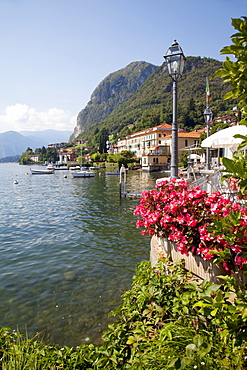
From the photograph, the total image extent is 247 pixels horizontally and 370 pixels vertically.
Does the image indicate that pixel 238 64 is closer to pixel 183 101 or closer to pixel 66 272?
pixel 66 272

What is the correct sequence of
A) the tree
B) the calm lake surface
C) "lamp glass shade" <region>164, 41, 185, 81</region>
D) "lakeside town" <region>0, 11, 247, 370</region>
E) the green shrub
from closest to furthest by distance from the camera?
1. the tree
2. "lakeside town" <region>0, 11, 247, 370</region>
3. the green shrub
4. the calm lake surface
5. "lamp glass shade" <region>164, 41, 185, 81</region>

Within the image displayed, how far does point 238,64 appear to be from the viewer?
6.37 ft

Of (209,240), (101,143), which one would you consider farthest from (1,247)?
(101,143)

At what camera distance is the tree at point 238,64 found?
1849 millimetres

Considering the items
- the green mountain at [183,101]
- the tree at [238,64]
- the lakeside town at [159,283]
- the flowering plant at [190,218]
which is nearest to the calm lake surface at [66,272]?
the lakeside town at [159,283]

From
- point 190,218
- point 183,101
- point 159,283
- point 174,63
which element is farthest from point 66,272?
point 183,101

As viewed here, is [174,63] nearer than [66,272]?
Yes

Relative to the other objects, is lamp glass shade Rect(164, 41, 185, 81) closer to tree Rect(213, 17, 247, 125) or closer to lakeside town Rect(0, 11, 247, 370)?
lakeside town Rect(0, 11, 247, 370)

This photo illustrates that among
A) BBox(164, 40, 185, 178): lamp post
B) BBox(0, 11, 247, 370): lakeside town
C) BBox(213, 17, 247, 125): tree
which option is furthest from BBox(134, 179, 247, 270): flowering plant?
BBox(164, 40, 185, 178): lamp post

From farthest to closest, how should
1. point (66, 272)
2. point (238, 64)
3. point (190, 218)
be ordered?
point (66, 272) < point (190, 218) < point (238, 64)

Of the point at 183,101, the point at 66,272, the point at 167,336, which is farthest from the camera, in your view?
the point at 183,101

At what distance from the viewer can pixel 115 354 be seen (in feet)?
10.3

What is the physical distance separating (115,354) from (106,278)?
4.20 m

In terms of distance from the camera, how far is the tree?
6.07 feet
